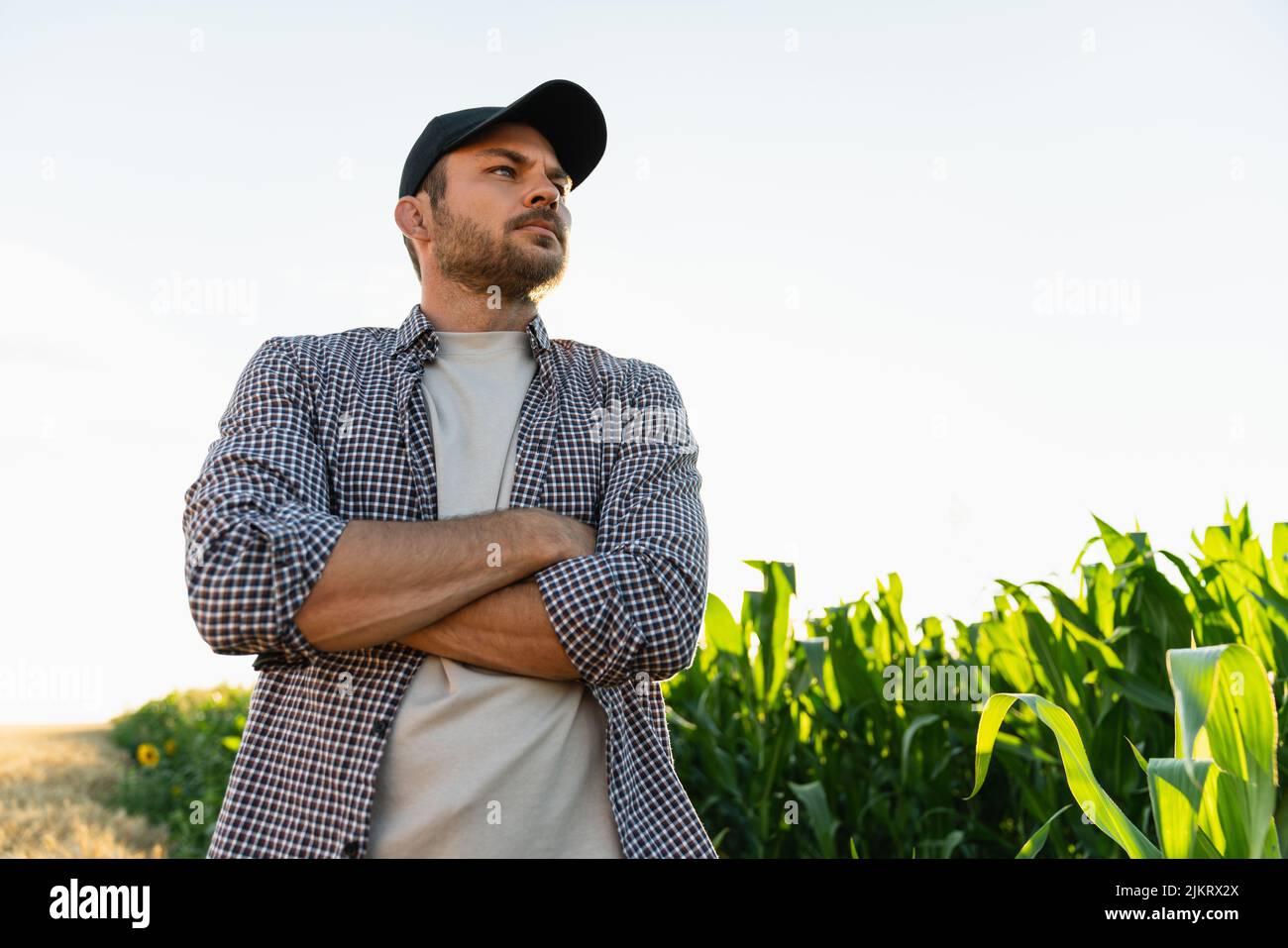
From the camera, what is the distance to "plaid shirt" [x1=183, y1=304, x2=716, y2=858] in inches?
54.2

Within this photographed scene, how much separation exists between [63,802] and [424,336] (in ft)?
20.2

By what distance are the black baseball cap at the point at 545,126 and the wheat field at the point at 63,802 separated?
3.07 m

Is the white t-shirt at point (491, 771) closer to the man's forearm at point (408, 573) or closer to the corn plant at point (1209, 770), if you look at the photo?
the man's forearm at point (408, 573)

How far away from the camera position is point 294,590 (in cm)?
137

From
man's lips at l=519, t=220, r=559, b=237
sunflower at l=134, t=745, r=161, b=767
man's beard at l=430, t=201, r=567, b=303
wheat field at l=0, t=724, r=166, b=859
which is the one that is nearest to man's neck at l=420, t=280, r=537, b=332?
man's beard at l=430, t=201, r=567, b=303

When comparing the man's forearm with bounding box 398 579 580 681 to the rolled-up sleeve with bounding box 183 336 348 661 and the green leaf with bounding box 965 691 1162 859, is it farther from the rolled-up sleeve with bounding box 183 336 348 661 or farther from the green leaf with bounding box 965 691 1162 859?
the green leaf with bounding box 965 691 1162 859

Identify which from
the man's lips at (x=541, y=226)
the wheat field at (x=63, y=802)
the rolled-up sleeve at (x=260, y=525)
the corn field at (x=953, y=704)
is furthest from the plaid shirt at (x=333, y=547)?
the wheat field at (x=63, y=802)

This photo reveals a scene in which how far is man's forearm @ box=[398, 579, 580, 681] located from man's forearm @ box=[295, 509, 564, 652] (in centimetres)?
2

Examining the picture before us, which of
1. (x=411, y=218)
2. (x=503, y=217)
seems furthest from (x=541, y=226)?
(x=411, y=218)

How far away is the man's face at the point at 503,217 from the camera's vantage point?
179cm
